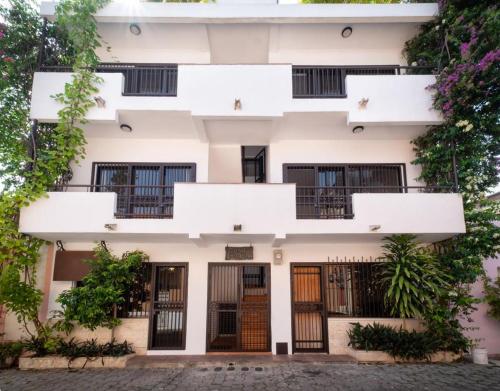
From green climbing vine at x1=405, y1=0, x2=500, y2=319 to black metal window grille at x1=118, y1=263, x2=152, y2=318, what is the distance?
7013 mm

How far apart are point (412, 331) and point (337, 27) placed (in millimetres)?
8063

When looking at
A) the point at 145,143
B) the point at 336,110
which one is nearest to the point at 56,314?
the point at 145,143

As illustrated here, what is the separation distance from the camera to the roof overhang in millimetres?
7691

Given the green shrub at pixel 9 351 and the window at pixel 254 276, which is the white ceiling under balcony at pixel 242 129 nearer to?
the window at pixel 254 276

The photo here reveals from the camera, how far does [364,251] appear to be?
26.2 ft

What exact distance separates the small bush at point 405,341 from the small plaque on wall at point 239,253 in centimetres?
313

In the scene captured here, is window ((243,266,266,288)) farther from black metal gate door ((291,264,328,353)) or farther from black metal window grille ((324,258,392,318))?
black metal window grille ((324,258,392,318))

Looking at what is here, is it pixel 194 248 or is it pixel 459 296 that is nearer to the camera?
pixel 459 296

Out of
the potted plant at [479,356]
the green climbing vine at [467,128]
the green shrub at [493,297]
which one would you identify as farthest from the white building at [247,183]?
the green shrub at [493,297]

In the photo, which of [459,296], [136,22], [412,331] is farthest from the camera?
[136,22]

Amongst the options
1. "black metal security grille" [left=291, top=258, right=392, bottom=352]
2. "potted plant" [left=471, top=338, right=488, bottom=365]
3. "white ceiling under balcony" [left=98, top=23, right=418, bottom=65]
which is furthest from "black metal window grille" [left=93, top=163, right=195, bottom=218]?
"potted plant" [left=471, top=338, right=488, bottom=365]

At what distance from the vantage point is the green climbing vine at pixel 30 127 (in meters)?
6.67

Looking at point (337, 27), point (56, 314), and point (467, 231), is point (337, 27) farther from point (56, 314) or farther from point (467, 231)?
point (56, 314)

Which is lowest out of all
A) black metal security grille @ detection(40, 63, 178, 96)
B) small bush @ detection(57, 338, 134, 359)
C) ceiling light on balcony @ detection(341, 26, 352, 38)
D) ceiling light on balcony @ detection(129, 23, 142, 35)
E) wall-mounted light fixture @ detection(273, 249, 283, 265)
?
small bush @ detection(57, 338, 134, 359)
